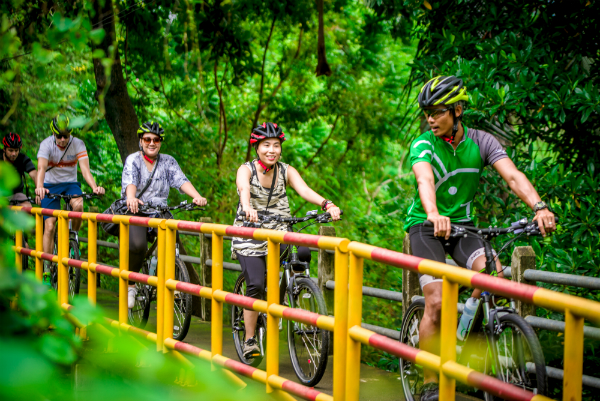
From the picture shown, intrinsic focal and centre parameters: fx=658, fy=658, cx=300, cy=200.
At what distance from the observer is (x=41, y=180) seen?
8.37 m

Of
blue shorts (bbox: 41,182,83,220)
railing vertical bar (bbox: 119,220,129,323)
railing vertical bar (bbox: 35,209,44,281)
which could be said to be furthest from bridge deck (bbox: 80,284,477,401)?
blue shorts (bbox: 41,182,83,220)

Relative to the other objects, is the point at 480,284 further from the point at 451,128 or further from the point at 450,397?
the point at 451,128

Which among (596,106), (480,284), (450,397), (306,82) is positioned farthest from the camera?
(306,82)

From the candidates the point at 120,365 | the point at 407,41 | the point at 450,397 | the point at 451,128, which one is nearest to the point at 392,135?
the point at 407,41

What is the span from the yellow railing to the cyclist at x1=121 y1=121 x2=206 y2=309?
1.00 meters

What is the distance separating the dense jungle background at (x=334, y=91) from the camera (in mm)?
5777

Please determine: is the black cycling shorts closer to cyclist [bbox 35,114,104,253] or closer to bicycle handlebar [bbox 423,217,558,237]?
bicycle handlebar [bbox 423,217,558,237]

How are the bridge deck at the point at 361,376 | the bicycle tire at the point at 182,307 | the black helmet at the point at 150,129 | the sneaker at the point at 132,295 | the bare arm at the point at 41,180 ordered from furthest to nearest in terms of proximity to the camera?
the bare arm at the point at 41,180, the black helmet at the point at 150,129, the sneaker at the point at 132,295, the bicycle tire at the point at 182,307, the bridge deck at the point at 361,376

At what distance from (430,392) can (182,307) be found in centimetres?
320

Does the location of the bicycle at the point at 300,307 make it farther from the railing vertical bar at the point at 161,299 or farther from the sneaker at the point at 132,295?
the sneaker at the point at 132,295

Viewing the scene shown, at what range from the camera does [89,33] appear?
1.61 metres

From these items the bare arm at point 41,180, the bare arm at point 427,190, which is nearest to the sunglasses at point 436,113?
the bare arm at point 427,190

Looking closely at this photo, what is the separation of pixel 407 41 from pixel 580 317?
493 inches

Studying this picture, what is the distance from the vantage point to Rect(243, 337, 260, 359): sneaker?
5.34m
